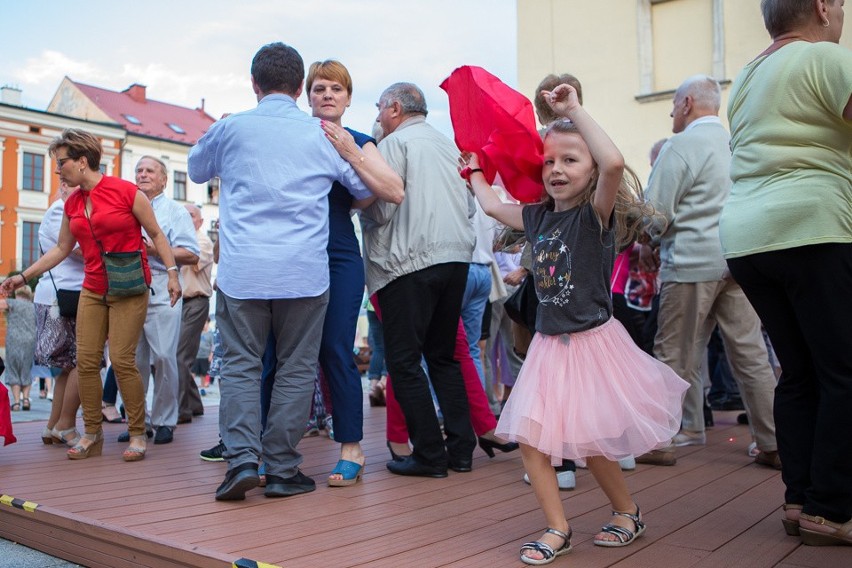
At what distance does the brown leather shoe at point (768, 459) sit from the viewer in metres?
4.32

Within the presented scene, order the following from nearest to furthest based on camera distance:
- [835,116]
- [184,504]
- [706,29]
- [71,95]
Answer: [835,116]
[184,504]
[706,29]
[71,95]

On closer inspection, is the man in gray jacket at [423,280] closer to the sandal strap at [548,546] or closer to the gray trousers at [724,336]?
A: the gray trousers at [724,336]

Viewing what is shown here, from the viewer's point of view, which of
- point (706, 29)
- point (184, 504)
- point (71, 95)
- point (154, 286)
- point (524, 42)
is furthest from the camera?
point (71, 95)

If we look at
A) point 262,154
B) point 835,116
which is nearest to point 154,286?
point 262,154

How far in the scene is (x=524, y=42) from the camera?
1916cm

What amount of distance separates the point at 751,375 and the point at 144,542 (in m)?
3.24

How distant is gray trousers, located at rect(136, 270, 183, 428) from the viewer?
572cm

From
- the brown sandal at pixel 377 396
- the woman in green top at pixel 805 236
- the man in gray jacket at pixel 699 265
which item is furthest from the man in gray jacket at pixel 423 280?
the brown sandal at pixel 377 396

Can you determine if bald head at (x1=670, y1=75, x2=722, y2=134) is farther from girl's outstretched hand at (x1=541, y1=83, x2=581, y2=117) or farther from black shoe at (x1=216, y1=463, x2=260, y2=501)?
black shoe at (x1=216, y1=463, x2=260, y2=501)

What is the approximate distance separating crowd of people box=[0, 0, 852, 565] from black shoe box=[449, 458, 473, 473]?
0.01 m

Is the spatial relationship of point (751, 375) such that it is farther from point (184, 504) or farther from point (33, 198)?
point (33, 198)

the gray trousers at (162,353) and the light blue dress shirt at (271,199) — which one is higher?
the light blue dress shirt at (271,199)

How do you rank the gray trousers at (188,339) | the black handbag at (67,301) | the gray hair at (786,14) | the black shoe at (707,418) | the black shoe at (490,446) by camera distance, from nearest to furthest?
1. the gray hair at (786,14)
2. the black shoe at (490,446)
3. the black handbag at (67,301)
4. the black shoe at (707,418)
5. the gray trousers at (188,339)

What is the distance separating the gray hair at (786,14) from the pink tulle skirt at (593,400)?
1.22 metres
